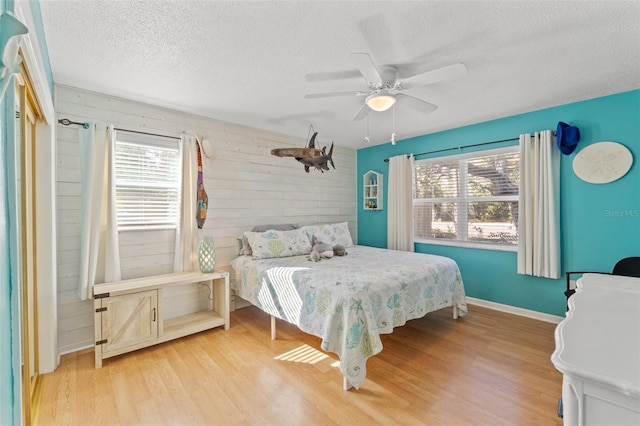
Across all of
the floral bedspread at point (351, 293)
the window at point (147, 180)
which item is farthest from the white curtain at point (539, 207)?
the window at point (147, 180)

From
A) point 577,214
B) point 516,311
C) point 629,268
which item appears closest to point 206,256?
point 516,311

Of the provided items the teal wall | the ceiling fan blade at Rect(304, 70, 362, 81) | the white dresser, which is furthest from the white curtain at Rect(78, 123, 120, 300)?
the teal wall

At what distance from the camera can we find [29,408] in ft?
5.29

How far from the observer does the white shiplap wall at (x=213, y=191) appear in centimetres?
254

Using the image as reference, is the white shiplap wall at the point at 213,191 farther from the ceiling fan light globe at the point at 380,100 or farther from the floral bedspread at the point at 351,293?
the ceiling fan light globe at the point at 380,100

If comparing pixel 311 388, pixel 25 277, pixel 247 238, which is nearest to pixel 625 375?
pixel 311 388

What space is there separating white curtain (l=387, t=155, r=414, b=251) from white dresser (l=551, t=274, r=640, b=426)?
3.43 m

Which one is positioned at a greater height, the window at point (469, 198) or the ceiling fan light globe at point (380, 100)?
the ceiling fan light globe at point (380, 100)

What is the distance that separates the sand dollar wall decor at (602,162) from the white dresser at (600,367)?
2.67 m

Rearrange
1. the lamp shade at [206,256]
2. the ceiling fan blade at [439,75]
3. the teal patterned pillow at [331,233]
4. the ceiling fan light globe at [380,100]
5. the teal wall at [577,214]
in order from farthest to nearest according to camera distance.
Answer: the teal patterned pillow at [331,233], the lamp shade at [206,256], the teal wall at [577,214], the ceiling fan light globe at [380,100], the ceiling fan blade at [439,75]

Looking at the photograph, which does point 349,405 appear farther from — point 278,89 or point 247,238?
point 278,89

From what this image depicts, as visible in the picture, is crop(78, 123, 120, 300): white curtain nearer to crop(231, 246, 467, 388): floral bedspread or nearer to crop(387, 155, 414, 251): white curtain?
crop(231, 246, 467, 388): floral bedspread

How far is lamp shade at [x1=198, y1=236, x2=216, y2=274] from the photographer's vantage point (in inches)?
118

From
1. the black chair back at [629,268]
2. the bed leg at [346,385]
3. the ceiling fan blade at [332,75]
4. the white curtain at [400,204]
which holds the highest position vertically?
the ceiling fan blade at [332,75]
